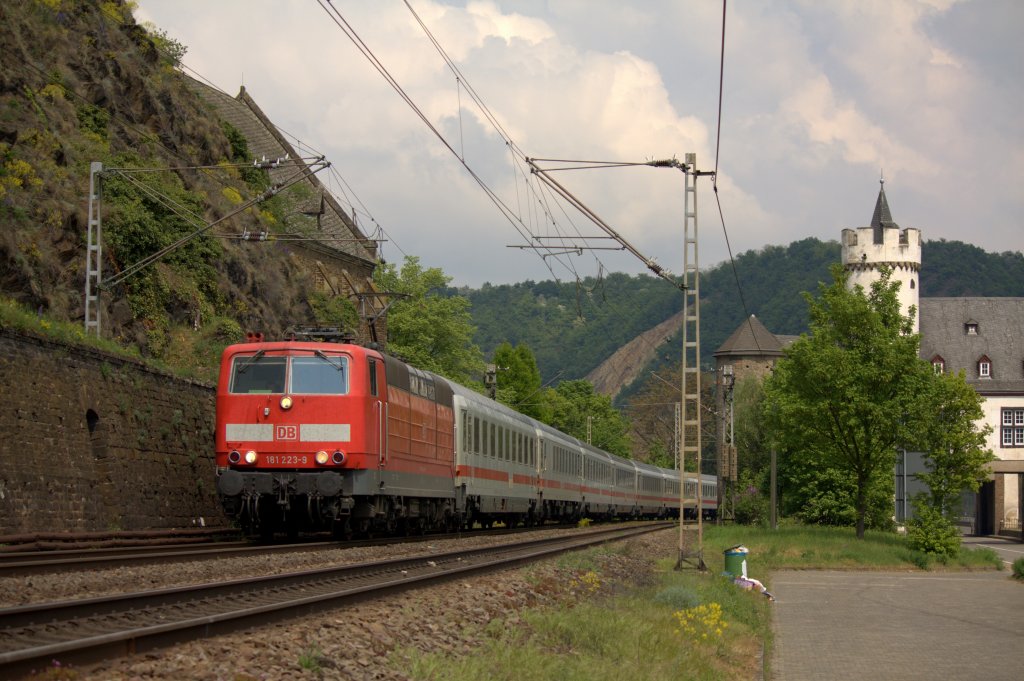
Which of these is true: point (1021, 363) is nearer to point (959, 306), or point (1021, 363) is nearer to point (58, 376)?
point (959, 306)

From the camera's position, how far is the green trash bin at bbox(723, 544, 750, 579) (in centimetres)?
2338

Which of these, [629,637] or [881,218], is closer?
[629,637]

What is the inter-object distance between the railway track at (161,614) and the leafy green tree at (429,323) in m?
67.1

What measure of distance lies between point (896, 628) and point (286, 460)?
10005 millimetres

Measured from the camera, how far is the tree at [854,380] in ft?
116

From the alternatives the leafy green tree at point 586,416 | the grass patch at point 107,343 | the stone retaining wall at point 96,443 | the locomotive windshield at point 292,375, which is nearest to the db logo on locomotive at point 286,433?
the locomotive windshield at point 292,375

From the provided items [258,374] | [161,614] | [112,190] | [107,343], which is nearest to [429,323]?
[112,190]

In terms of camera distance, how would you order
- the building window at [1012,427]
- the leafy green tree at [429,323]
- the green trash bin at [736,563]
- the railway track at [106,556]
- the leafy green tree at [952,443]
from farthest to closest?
the leafy green tree at [429,323] → the building window at [1012,427] → the leafy green tree at [952,443] → the green trash bin at [736,563] → the railway track at [106,556]

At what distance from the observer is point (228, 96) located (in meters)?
72.8

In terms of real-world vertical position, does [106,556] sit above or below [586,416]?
below

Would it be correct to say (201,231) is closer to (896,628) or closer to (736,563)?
(736,563)

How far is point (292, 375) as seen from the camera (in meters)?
21.1

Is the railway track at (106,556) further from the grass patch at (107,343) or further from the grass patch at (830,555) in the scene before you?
the grass patch at (830,555)

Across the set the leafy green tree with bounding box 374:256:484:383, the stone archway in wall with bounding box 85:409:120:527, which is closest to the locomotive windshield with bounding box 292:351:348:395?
the stone archway in wall with bounding box 85:409:120:527
